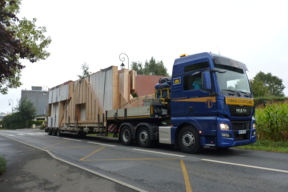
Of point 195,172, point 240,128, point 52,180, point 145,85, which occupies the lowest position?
point 52,180

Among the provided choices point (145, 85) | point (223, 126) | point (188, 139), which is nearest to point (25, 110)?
point (145, 85)

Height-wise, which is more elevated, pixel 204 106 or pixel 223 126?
pixel 204 106

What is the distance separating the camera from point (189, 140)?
7719mm

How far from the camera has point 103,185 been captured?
14.9ft

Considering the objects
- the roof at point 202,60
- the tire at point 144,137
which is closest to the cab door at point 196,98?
the roof at point 202,60

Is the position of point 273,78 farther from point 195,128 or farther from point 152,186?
point 152,186

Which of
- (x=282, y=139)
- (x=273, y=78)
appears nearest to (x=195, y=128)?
(x=282, y=139)

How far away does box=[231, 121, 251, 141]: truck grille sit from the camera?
281 inches

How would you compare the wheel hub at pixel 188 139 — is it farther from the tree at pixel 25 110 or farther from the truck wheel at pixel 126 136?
the tree at pixel 25 110

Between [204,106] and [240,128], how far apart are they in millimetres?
1360

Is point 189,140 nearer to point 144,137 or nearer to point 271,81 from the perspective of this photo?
point 144,137

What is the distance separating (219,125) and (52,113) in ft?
54.3

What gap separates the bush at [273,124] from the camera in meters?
10.0

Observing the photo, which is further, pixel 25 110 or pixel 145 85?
pixel 25 110
